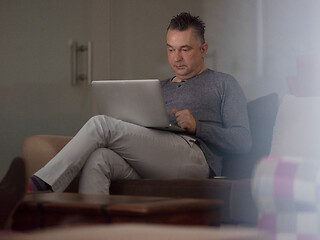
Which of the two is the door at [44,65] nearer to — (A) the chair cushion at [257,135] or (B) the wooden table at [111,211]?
(A) the chair cushion at [257,135]

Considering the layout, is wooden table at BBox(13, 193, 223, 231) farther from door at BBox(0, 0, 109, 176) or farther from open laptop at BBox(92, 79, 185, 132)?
door at BBox(0, 0, 109, 176)

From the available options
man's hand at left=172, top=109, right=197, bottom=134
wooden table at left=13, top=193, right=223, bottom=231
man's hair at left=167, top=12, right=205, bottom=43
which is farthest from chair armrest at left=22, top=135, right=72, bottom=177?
wooden table at left=13, top=193, right=223, bottom=231

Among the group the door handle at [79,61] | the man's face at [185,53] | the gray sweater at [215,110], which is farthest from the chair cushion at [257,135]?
the door handle at [79,61]

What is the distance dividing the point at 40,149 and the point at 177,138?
55 cm

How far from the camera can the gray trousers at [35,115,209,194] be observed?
6.64 feet

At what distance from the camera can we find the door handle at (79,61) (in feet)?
12.7

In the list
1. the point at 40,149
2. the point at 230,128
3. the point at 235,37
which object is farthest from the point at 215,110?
the point at 235,37

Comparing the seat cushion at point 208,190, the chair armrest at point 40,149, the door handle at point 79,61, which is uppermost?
the door handle at point 79,61

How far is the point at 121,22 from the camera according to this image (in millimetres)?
3963

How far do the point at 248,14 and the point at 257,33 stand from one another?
143 mm

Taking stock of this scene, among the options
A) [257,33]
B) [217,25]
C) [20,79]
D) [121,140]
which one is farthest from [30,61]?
[121,140]

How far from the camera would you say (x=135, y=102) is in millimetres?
2199

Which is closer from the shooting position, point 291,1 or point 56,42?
point 291,1

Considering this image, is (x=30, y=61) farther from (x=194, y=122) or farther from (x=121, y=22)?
(x=194, y=122)
